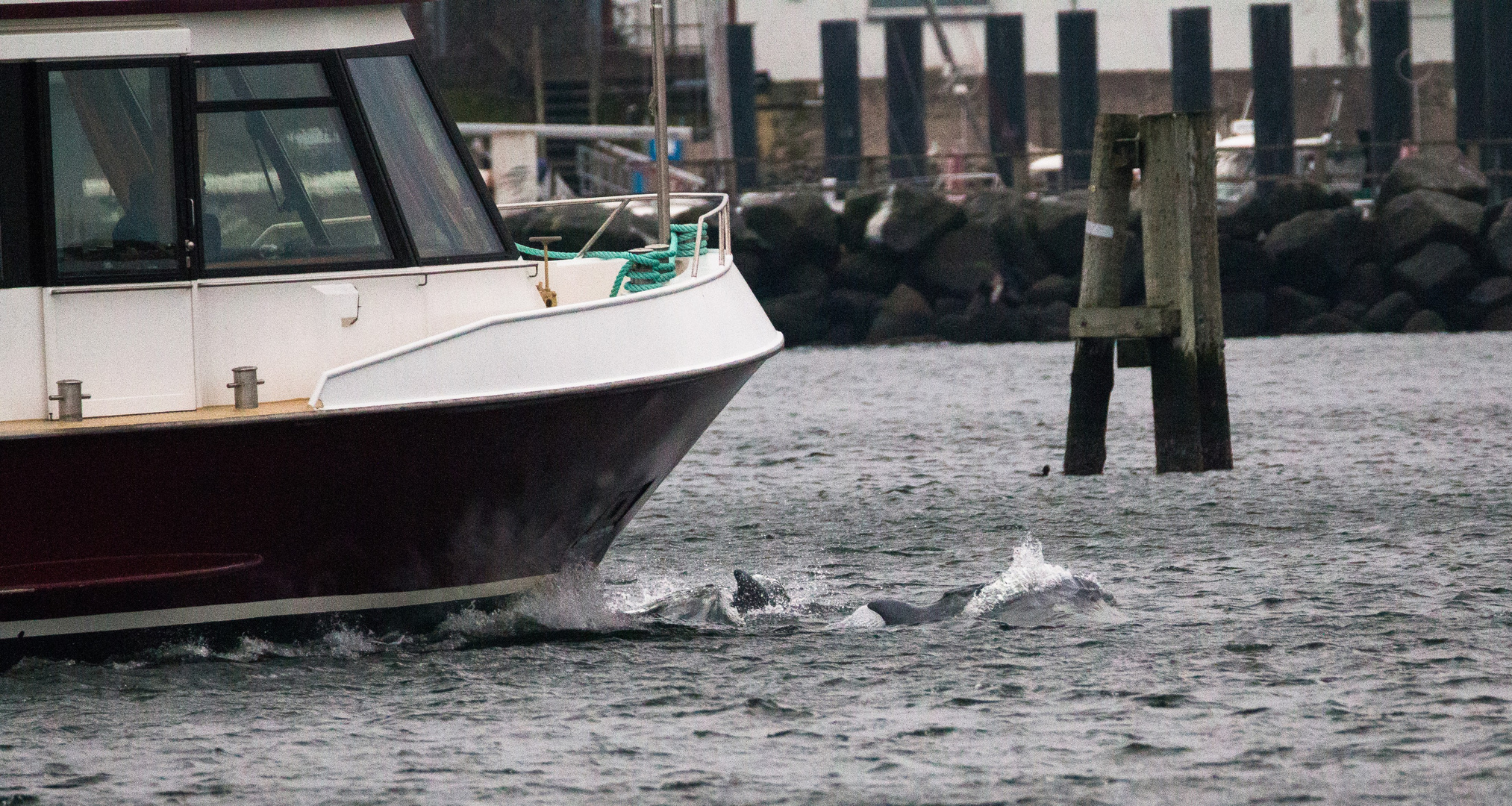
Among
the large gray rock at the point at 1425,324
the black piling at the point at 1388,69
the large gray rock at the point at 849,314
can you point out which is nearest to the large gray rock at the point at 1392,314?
the large gray rock at the point at 1425,324

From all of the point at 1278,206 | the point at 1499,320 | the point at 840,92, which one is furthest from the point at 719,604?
the point at 840,92

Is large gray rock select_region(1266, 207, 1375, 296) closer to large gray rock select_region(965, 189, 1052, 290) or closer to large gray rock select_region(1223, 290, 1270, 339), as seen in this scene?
large gray rock select_region(1223, 290, 1270, 339)

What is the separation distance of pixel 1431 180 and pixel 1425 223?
1.25m

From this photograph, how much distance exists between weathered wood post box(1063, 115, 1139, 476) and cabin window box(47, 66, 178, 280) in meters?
6.24

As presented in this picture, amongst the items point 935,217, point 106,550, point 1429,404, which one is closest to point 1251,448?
point 1429,404

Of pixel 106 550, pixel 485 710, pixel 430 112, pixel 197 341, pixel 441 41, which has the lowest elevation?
pixel 485 710

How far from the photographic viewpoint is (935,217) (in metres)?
24.4

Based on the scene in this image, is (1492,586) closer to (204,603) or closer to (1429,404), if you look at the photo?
(204,603)

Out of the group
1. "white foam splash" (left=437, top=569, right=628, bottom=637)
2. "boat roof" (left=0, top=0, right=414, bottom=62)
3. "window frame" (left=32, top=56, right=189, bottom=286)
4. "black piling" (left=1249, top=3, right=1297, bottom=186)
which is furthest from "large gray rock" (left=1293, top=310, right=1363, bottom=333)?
"window frame" (left=32, top=56, right=189, bottom=286)

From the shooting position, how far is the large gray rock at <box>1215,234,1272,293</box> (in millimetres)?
23547

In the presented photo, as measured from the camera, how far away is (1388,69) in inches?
1060

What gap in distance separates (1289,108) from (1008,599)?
19640mm

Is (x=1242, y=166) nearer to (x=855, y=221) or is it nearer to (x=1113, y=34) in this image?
(x=855, y=221)

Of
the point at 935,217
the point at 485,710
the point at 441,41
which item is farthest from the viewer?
the point at 441,41
